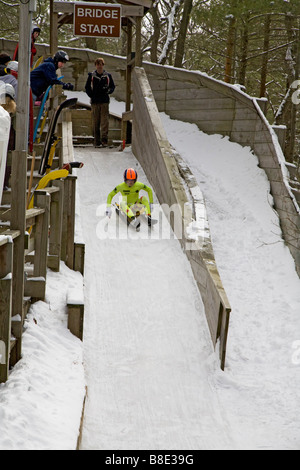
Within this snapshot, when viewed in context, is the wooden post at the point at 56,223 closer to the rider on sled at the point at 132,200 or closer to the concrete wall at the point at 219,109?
the rider on sled at the point at 132,200

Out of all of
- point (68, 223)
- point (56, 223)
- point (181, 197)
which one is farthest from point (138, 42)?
point (56, 223)

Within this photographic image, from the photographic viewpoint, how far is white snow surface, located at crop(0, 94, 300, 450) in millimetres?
5008

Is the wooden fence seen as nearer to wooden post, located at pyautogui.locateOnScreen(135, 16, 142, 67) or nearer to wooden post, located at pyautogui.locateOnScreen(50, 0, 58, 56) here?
wooden post, located at pyautogui.locateOnScreen(50, 0, 58, 56)

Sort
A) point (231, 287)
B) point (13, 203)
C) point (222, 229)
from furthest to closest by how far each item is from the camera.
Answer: point (222, 229), point (231, 287), point (13, 203)

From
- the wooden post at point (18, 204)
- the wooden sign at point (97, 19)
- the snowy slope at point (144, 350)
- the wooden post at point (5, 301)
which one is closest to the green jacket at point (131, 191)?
the snowy slope at point (144, 350)

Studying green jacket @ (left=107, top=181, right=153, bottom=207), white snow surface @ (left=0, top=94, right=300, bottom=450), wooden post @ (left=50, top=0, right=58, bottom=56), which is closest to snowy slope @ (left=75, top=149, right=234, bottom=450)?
white snow surface @ (left=0, top=94, right=300, bottom=450)

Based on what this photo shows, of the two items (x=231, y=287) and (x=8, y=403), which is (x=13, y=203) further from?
(x=231, y=287)

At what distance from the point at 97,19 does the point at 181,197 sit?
5357 millimetres

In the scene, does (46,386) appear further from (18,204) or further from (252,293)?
(252,293)

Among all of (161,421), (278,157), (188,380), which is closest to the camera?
(161,421)

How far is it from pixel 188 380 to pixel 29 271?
2.08 meters

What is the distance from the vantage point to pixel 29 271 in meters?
6.44

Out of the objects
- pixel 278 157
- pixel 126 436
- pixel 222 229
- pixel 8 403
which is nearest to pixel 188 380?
pixel 126 436

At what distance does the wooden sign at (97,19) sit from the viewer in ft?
40.6
